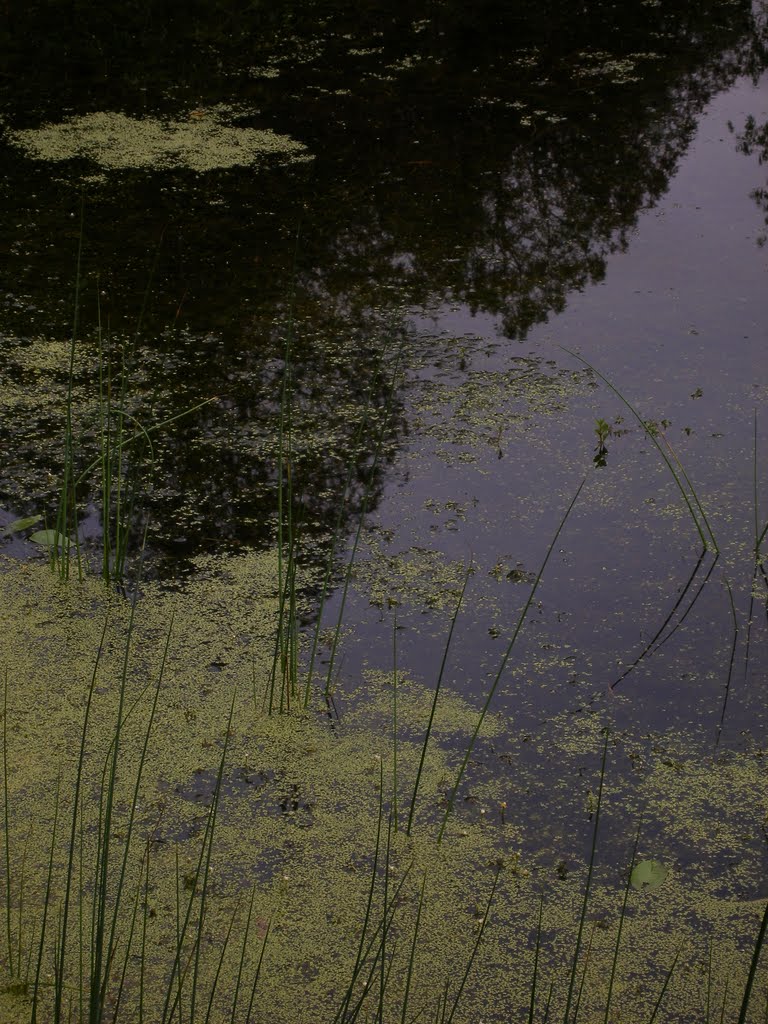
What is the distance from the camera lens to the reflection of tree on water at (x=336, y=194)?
3396 millimetres

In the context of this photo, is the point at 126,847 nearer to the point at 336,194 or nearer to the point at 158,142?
the point at 336,194

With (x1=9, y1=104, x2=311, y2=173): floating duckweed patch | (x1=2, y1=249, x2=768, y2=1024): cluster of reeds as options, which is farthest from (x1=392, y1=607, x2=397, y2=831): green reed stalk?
(x1=9, y1=104, x2=311, y2=173): floating duckweed patch

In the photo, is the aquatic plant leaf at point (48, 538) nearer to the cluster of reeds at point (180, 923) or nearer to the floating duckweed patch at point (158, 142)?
the cluster of reeds at point (180, 923)

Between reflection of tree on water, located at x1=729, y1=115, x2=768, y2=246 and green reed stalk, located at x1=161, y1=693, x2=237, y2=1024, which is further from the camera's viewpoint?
reflection of tree on water, located at x1=729, y1=115, x2=768, y2=246

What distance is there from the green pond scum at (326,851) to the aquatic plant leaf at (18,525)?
1.23 ft

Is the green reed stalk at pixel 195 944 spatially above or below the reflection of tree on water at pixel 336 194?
below

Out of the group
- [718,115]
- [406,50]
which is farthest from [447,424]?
[406,50]

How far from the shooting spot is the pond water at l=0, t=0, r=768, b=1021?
2.32 meters

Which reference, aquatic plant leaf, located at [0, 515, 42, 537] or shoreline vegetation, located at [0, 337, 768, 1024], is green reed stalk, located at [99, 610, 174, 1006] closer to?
shoreline vegetation, located at [0, 337, 768, 1024]

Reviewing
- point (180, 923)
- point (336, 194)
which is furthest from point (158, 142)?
point (180, 923)

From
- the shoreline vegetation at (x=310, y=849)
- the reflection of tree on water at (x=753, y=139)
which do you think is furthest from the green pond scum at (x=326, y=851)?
the reflection of tree on water at (x=753, y=139)

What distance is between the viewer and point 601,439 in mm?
3223

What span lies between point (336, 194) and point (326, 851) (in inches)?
118

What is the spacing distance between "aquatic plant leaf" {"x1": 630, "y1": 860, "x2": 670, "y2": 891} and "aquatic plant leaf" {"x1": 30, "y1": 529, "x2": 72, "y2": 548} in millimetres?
1397
